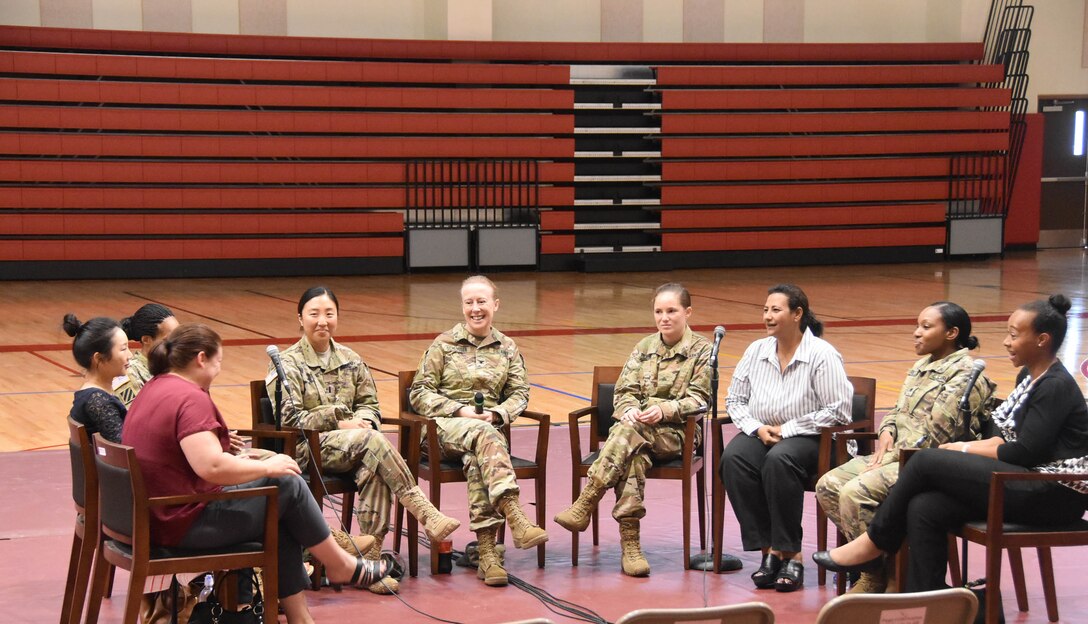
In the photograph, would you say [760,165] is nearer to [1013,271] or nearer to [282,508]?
[1013,271]

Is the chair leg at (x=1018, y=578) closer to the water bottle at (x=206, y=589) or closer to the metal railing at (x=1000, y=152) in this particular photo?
the water bottle at (x=206, y=589)

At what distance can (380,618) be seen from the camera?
3781 millimetres

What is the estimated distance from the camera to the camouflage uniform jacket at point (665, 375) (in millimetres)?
4566

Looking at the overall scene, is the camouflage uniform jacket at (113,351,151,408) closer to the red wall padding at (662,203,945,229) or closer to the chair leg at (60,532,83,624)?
the chair leg at (60,532,83,624)

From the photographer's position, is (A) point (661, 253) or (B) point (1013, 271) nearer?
(B) point (1013, 271)

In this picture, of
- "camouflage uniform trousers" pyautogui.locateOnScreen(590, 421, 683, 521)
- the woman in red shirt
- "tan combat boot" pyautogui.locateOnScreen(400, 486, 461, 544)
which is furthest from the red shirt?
"camouflage uniform trousers" pyautogui.locateOnScreen(590, 421, 683, 521)

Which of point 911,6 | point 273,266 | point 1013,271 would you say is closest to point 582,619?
point 273,266

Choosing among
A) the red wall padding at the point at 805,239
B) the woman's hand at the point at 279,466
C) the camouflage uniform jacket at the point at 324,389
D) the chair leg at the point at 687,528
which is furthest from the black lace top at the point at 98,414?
the red wall padding at the point at 805,239

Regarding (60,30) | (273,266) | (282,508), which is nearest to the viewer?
(282,508)

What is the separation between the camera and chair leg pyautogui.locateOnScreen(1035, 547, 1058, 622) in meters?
3.74

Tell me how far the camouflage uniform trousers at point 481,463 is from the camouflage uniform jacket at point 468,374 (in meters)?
0.23

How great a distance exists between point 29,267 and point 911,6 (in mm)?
12059

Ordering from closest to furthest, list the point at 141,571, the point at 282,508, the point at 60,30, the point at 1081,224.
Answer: the point at 141,571 → the point at 282,508 → the point at 60,30 → the point at 1081,224

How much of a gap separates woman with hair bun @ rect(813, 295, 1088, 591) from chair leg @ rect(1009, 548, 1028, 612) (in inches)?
16.0
